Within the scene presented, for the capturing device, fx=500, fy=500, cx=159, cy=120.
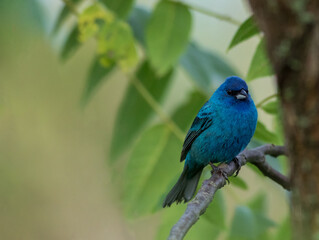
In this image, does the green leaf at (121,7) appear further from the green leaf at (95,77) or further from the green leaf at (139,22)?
the green leaf at (95,77)

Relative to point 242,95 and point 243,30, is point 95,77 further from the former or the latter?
point 243,30

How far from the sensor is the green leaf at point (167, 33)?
3568 millimetres

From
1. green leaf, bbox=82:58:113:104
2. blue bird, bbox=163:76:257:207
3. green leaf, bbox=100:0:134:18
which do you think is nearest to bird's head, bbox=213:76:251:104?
blue bird, bbox=163:76:257:207

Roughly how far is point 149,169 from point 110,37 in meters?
0.99

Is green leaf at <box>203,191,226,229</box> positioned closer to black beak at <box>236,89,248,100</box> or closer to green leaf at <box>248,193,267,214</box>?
green leaf at <box>248,193,267,214</box>

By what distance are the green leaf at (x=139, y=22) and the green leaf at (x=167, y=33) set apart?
1.38 feet

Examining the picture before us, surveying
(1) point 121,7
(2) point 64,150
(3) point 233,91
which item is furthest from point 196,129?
(2) point 64,150

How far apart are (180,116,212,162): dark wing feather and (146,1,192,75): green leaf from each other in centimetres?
65

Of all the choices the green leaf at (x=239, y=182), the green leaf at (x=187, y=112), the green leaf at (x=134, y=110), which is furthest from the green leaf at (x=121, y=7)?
the green leaf at (x=239, y=182)

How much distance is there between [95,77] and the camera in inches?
167

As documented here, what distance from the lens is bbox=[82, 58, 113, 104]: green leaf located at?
13.7 ft

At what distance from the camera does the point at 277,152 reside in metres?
3.20

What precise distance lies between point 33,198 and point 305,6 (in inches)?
322

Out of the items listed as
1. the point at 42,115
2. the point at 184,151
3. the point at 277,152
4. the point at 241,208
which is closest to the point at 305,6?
the point at 277,152
